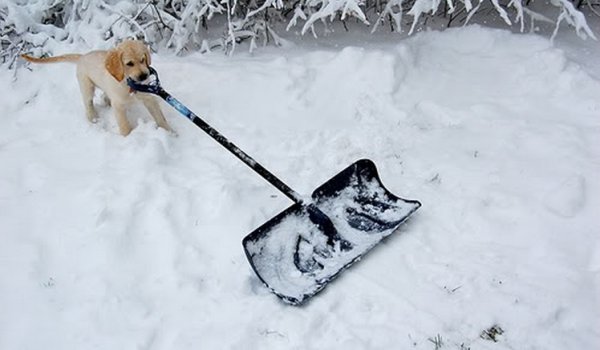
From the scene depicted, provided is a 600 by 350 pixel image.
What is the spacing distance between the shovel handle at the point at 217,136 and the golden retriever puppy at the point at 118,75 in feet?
0.21

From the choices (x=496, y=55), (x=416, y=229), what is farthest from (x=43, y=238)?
(x=496, y=55)

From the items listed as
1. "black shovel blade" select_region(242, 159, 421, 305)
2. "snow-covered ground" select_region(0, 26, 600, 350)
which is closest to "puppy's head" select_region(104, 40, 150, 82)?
"snow-covered ground" select_region(0, 26, 600, 350)

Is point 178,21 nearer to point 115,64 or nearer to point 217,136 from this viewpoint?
point 115,64

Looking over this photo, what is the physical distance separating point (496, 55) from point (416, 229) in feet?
6.69

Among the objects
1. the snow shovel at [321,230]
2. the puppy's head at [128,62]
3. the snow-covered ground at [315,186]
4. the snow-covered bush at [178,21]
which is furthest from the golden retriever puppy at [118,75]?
the snow-covered bush at [178,21]

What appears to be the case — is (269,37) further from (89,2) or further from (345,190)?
(345,190)

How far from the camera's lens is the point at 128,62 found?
11.0 ft

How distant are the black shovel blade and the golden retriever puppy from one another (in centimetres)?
142

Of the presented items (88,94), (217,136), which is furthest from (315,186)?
(88,94)

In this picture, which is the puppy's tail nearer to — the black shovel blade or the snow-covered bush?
the snow-covered bush

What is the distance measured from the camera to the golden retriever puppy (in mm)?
3336

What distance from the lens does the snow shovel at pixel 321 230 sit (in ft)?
8.95

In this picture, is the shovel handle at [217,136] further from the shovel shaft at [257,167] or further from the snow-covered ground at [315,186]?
the snow-covered ground at [315,186]

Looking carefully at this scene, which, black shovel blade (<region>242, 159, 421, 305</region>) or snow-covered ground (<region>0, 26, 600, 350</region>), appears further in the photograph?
black shovel blade (<region>242, 159, 421, 305</region>)
